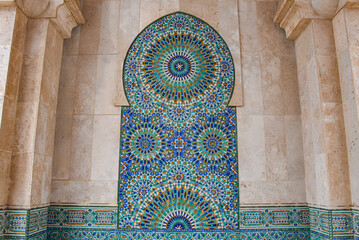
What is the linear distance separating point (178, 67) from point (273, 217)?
1.65m

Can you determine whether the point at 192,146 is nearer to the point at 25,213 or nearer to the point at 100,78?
the point at 100,78

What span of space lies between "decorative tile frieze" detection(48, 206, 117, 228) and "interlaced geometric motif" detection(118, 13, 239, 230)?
0.10 metres

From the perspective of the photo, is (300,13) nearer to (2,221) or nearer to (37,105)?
(37,105)

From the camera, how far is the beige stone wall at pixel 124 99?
2.84m

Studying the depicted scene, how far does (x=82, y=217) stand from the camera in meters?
2.77

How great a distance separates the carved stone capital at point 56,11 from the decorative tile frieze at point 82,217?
1652mm

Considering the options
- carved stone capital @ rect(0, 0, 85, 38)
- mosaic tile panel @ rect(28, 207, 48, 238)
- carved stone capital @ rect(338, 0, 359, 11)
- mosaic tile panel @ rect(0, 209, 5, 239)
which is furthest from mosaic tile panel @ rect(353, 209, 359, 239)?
carved stone capital @ rect(0, 0, 85, 38)

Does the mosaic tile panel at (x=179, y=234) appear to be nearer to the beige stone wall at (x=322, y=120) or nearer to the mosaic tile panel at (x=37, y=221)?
the mosaic tile panel at (x=37, y=221)

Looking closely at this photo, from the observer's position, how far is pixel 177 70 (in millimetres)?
3059

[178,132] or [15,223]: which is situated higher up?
[178,132]

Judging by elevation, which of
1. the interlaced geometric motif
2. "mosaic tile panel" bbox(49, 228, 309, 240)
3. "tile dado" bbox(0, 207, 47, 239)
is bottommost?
"mosaic tile panel" bbox(49, 228, 309, 240)

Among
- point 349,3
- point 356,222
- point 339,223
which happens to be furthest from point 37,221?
point 349,3

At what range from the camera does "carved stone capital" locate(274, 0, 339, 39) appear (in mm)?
2658

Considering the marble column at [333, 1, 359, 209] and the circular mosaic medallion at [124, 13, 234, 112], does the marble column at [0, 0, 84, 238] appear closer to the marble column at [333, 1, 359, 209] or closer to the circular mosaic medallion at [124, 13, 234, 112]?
the circular mosaic medallion at [124, 13, 234, 112]
